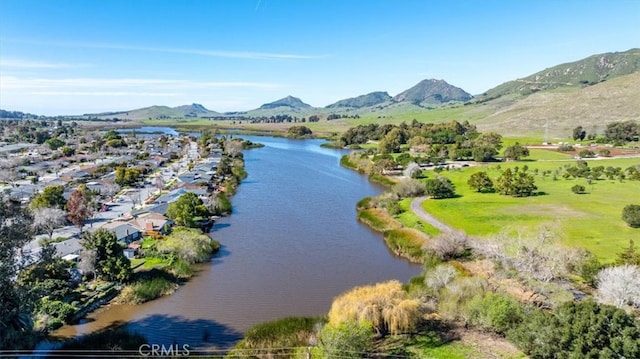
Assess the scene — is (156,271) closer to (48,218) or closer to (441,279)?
(48,218)

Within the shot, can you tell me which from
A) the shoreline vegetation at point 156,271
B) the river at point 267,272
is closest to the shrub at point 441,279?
the river at point 267,272

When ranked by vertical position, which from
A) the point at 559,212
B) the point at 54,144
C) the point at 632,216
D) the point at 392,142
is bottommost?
the point at 559,212

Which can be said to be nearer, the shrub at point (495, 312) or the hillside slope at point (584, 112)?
the shrub at point (495, 312)

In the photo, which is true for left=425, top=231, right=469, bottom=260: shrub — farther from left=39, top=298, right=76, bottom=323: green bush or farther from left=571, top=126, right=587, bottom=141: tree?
left=571, top=126, right=587, bottom=141: tree

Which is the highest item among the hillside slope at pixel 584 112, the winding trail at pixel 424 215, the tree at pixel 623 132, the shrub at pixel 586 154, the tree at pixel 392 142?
the hillside slope at pixel 584 112

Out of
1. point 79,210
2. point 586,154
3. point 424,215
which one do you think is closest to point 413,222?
point 424,215

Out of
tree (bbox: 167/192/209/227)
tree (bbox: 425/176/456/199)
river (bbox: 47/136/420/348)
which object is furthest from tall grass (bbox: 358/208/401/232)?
tree (bbox: 167/192/209/227)

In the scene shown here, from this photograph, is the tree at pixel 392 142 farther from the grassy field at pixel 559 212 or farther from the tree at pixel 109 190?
the tree at pixel 109 190
